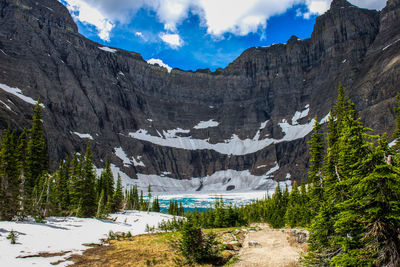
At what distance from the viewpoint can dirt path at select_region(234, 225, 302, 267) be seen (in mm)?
14227

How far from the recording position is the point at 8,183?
83.3ft

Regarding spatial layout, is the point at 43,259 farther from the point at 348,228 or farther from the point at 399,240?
the point at 399,240

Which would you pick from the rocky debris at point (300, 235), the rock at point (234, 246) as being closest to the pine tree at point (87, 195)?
the rock at point (234, 246)

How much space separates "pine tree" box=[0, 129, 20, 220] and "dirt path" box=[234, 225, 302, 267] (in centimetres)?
1859

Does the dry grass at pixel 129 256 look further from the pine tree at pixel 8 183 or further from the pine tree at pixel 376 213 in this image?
the pine tree at pixel 8 183

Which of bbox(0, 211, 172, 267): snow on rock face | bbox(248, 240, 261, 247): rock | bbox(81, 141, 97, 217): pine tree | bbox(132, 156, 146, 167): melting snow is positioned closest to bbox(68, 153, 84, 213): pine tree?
bbox(81, 141, 97, 217): pine tree

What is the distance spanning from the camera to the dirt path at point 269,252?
1423cm

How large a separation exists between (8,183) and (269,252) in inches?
996

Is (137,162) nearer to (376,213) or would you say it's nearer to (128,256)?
(128,256)

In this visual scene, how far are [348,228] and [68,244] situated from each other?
17.5 metres

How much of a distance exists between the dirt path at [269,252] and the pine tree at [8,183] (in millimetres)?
18590

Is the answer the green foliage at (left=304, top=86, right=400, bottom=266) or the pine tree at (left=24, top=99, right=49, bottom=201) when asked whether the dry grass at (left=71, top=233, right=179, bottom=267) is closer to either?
the green foliage at (left=304, top=86, right=400, bottom=266)

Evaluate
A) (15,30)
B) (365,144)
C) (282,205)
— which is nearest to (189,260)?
(365,144)

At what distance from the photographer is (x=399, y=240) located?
785 centimetres
